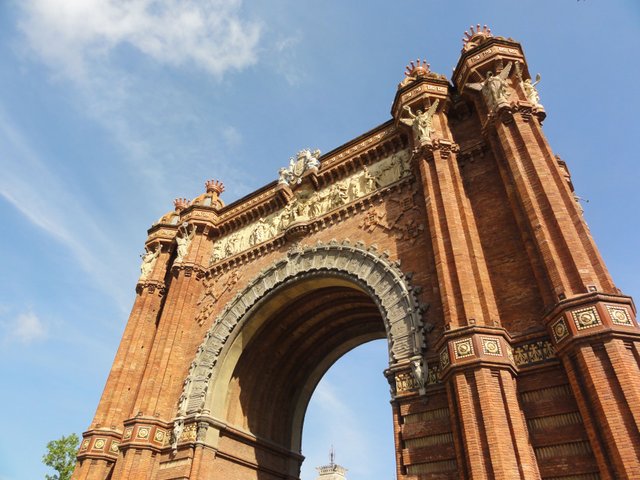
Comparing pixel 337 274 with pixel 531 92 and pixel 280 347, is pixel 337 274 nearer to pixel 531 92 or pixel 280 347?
pixel 280 347

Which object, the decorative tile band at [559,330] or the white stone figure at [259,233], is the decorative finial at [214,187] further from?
the decorative tile band at [559,330]

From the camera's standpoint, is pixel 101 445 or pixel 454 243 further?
pixel 101 445

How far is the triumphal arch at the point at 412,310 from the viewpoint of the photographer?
25.9ft

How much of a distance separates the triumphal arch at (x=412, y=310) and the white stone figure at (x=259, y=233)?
0.13 meters

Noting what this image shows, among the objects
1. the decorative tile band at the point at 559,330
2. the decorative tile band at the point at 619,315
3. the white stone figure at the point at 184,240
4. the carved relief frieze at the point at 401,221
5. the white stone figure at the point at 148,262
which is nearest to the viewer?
the decorative tile band at the point at 619,315

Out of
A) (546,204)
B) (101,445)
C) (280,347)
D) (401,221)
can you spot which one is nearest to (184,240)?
(280,347)

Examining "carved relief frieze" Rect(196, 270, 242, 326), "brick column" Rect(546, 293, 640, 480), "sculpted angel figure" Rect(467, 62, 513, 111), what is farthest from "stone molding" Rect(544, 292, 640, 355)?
"carved relief frieze" Rect(196, 270, 242, 326)

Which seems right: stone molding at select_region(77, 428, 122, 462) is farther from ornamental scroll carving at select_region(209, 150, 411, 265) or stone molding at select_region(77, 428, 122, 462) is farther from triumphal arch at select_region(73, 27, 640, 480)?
ornamental scroll carving at select_region(209, 150, 411, 265)

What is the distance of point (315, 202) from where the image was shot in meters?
16.1

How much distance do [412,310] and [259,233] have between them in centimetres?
798

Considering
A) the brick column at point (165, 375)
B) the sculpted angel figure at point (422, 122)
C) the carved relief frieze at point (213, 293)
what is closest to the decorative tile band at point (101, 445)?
the brick column at point (165, 375)

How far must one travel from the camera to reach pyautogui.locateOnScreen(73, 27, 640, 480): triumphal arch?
789cm

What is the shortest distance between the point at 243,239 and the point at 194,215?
276 centimetres

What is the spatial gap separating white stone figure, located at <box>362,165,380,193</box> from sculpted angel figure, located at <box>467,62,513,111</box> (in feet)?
13.3
